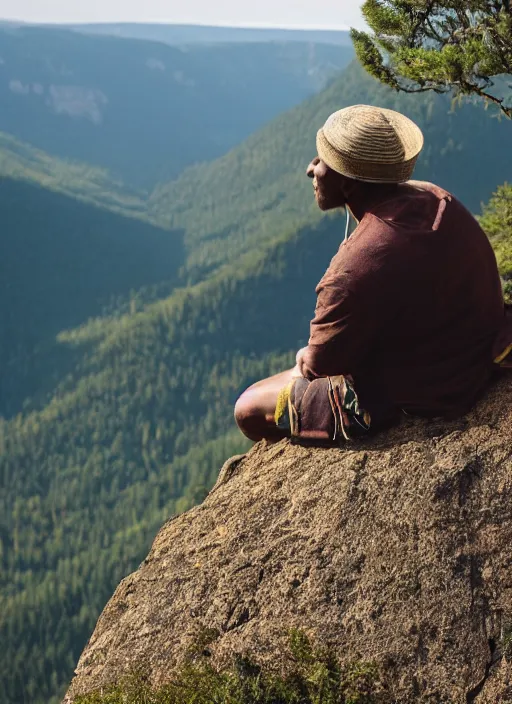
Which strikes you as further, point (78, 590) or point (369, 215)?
point (78, 590)

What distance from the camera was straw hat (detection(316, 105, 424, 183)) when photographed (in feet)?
19.2

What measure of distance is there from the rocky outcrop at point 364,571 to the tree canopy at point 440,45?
16.6 feet

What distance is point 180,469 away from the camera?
505 feet

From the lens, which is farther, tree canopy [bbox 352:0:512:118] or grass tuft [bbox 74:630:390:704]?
tree canopy [bbox 352:0:512:118]

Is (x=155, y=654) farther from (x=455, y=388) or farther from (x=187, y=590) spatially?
(x=455, y=388)

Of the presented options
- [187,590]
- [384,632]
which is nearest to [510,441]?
[384,632]

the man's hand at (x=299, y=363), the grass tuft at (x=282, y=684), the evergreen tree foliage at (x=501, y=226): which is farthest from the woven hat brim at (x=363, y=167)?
the evergreen tree foliage at (x=501, y=226)

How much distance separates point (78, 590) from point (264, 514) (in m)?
119

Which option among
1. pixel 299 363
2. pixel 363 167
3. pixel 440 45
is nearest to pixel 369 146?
pixel 363 167

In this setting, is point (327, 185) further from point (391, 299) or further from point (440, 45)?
point (440, 45)

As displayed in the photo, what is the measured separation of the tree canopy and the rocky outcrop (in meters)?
5.06

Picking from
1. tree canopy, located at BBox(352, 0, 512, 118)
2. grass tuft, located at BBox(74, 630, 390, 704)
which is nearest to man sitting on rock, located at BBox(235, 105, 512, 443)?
grass tuft, located at BBox(74, 630, 390, 704)

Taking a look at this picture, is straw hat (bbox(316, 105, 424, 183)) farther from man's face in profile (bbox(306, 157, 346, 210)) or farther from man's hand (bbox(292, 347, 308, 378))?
man's hand (bbox(292, 347, 308, 378))

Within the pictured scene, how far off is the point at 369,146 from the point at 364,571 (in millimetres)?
3338
